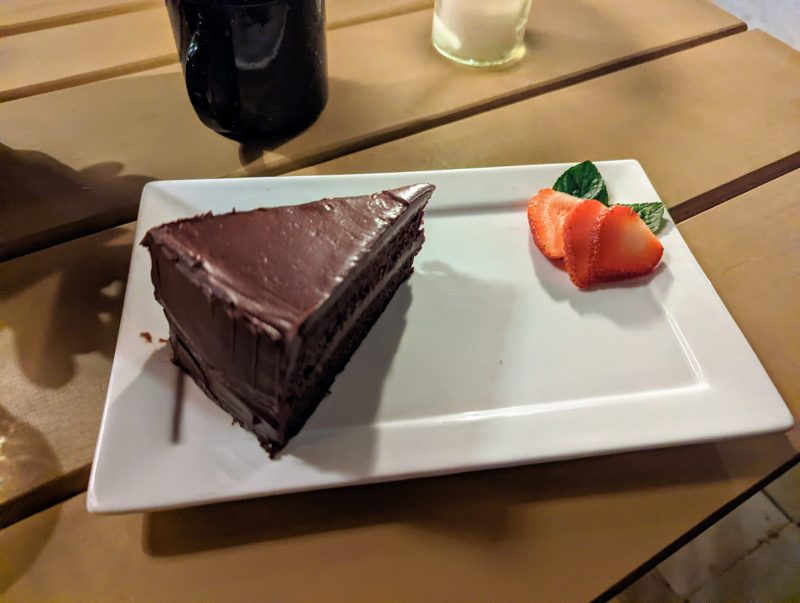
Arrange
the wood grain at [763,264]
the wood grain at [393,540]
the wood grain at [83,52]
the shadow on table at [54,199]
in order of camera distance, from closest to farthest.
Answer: the wood grain at [393,540] < the wood grain at [763,264] < the shadow on table at [54,199] < the wood grain at [83,52]

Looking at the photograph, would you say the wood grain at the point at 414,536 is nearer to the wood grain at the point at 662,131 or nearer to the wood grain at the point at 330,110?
the wood grain at the point at 330,110

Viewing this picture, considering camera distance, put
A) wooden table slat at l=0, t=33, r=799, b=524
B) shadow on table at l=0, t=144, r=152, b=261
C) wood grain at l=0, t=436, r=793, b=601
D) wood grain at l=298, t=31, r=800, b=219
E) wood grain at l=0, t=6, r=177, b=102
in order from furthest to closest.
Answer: wood grain at l=0, t=6, r=177, b=102, wood grain at l=298, t=31, r=800, b=219, shadow on table at l=0, t=144, r=152, b=261, wooden table slat at l=0, t=33, r=799, b=524, wood grain at l=0, t=436, r=793, b=601

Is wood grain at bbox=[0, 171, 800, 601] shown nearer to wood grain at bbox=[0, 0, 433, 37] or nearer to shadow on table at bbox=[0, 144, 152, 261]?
shadow on table at bbox=[0, 144, 152, 261]

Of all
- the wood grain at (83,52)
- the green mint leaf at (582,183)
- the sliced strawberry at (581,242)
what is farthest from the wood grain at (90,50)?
the sliced strawberry at (581,242)

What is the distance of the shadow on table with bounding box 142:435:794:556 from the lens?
76cm

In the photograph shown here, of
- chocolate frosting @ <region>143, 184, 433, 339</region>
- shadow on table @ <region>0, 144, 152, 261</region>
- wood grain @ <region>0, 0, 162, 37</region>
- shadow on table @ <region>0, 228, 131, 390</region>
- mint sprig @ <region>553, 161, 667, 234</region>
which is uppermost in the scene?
chocolate frosting @ <region>143, 184, 433, 339</region>

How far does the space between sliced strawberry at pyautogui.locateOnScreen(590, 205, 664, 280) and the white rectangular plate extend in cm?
3

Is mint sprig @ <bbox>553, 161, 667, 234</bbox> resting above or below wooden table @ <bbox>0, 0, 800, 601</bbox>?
above

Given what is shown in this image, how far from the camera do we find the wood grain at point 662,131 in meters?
1.32

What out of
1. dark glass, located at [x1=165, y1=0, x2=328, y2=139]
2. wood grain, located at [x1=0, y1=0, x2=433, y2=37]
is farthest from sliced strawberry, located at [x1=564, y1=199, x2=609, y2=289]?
wood grain, located at [x1=0, y1=0, x2=433, y2=37]

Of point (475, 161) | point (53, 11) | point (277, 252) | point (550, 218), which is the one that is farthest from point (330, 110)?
point (53, 11)

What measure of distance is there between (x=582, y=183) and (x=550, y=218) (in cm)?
12

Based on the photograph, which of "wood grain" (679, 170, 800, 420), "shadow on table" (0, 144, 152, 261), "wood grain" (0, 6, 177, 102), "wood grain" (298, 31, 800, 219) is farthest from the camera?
"wood grain" (0, 6, 177, 102)

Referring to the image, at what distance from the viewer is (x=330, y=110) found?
142 cm
